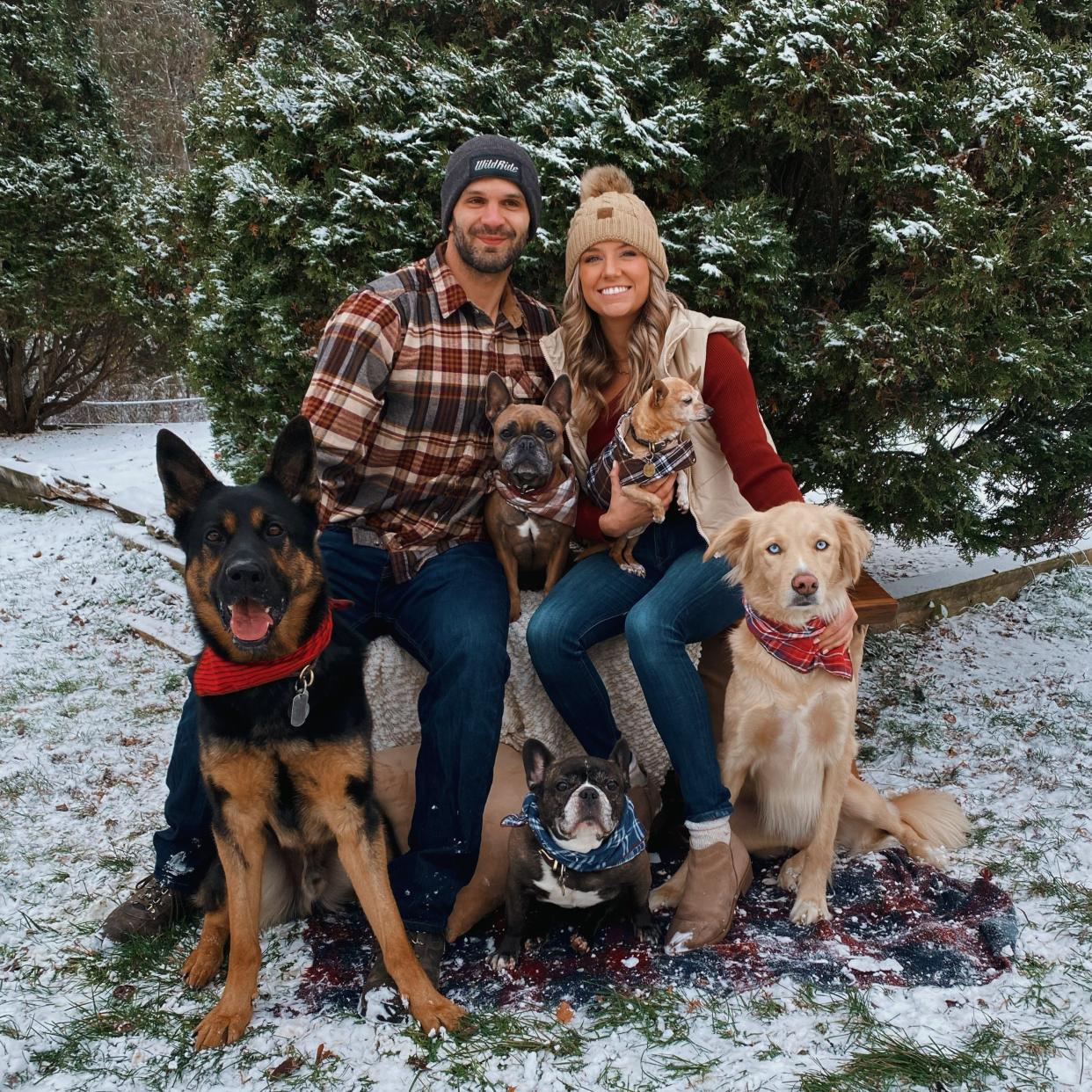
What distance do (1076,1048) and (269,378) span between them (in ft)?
13.5

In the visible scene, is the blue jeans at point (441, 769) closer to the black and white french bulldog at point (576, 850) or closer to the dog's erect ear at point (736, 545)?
the black and white french bulldog at point (576, 850)

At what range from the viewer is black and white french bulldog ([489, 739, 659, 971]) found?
2.52m

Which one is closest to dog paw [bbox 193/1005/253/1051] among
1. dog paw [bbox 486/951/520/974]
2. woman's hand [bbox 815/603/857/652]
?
dog paw [bbox 486/951/520/974]

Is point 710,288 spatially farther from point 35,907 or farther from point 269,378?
point 35,907

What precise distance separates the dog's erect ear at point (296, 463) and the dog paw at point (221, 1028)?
1.40 meters

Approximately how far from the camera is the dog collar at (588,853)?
A: 254 cm

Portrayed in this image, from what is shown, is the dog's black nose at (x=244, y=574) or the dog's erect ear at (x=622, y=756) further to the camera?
the dog's erect ear at (x=622, y=756)

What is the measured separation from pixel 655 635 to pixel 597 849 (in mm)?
721

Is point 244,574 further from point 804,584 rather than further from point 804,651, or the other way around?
point 804,651

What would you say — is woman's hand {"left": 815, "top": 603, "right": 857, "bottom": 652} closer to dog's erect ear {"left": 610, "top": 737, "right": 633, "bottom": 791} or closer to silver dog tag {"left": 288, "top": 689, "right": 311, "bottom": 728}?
dog's erect ear {"left": 610, "top": 737, "right": 633, "bottom": 791}

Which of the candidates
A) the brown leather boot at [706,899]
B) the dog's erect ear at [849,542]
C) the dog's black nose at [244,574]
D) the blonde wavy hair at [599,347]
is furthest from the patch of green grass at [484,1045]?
the blonde wavy hair at [599,347]

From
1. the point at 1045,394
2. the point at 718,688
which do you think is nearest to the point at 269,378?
the point at 718,688

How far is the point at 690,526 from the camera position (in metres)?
3.32

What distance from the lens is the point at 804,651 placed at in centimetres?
274
